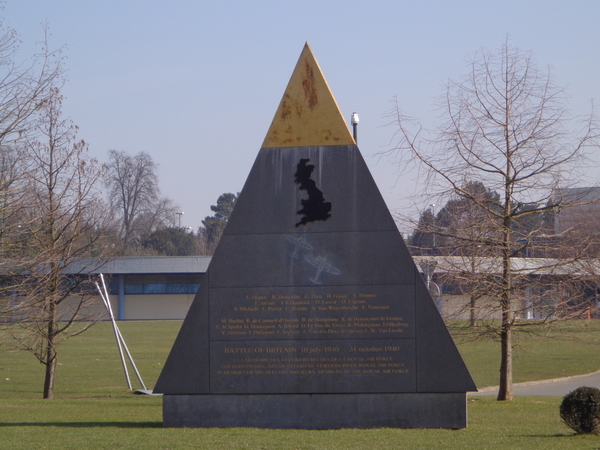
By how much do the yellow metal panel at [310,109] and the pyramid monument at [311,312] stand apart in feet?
0.05

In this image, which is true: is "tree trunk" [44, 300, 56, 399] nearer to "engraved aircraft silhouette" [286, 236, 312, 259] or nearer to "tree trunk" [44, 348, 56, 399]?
"tree trunk" [44, 348, 56, 399]

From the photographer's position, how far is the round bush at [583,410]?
350 inches

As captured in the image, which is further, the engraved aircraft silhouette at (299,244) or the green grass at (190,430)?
the engraved aircraft silhouette at (299,244)

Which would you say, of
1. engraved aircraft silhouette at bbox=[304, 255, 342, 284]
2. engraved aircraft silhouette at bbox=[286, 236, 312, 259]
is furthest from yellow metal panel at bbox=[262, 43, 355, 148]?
engraved aircraft silhouette at bbox=[304, 255, 342, 284]

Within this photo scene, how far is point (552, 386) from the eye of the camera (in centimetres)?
1888

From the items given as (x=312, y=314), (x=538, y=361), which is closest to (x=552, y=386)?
(x=538, y=361)

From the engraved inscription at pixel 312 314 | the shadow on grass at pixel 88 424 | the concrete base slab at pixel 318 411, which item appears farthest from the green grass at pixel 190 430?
the engraved inscription at pixel 312 314

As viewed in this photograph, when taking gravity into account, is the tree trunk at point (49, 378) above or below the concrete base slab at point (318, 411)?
below

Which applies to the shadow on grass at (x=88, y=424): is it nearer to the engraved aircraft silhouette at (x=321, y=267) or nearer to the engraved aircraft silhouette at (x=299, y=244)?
the engraved aircraft silhouette at (x=321, y=267)

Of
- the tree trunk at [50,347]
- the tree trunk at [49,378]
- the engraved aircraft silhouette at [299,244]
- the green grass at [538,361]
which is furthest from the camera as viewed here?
the green grass at [538,361]

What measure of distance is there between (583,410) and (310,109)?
5499mm

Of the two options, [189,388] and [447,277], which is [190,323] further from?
[447,277]

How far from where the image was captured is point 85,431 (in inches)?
392

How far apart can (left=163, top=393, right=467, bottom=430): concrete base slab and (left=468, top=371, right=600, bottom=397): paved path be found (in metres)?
7.17
